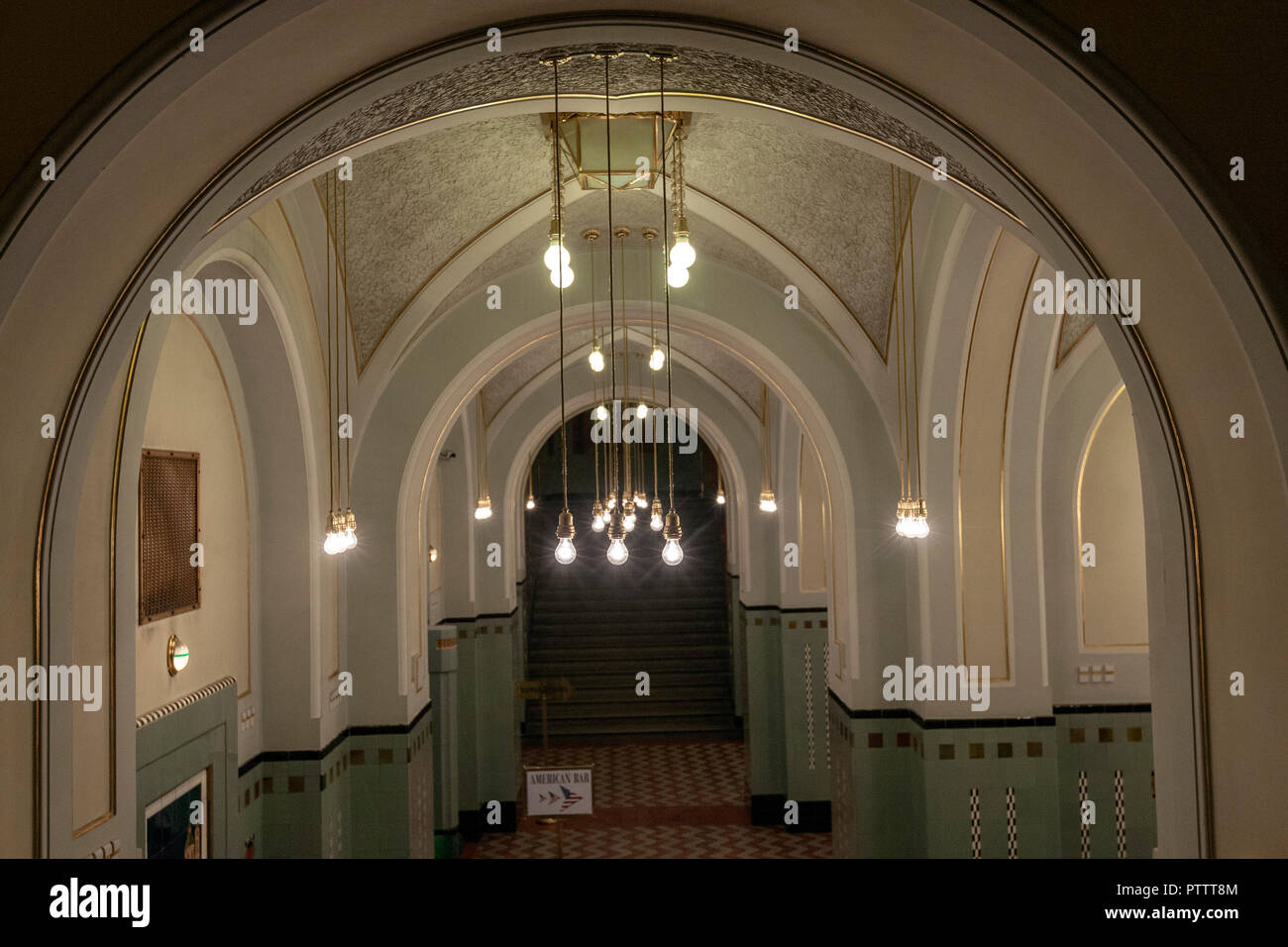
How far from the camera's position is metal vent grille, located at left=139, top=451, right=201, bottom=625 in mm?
5246

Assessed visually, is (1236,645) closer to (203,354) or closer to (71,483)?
(71,483)

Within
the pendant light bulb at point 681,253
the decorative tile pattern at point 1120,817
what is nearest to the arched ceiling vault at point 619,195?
the pendant light bulb at point 681,253

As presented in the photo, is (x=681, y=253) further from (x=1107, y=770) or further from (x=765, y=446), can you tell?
(x=765, y=446)

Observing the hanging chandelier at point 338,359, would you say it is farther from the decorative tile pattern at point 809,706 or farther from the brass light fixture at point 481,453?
the decorative tile pattern at point 809,706

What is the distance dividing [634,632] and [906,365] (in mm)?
14032

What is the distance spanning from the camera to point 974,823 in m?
6.95

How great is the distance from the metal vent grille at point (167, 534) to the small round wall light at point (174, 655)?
0.17 metres

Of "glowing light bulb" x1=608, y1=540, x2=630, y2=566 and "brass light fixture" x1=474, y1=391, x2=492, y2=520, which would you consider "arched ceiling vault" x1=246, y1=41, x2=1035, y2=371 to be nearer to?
"glowing light bulb" x1=608, y1=540, x2=630, y2=566

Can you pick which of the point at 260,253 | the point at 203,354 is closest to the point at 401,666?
the point at 203,354

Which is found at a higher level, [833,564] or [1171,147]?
[1171,147]

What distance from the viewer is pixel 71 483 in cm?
311
